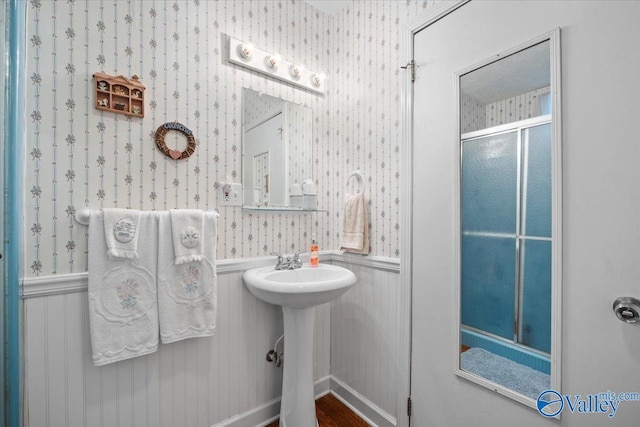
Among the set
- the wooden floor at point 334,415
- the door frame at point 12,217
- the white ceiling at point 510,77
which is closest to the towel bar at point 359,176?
the white ceiling at point 510,77

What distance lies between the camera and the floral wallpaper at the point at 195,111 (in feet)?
3.60

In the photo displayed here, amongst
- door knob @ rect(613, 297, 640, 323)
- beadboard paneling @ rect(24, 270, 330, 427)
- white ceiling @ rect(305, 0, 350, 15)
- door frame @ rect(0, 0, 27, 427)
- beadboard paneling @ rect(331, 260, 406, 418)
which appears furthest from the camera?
white ceiling @ rect(305, 0, 350, 15)

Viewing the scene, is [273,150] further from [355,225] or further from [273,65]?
[355,225]

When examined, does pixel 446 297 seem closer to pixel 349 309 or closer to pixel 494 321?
pixel 494 321

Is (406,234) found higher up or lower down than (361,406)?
higher up

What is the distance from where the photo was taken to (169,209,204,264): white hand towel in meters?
1.28

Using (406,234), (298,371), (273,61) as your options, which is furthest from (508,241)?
(273,61)

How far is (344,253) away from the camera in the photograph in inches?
72.6

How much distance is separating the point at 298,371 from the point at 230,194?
3.31 ft

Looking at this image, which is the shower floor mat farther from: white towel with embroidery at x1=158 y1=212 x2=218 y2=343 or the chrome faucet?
white towel with embroidery at x1=158 y1=212 x2=218 y2=343

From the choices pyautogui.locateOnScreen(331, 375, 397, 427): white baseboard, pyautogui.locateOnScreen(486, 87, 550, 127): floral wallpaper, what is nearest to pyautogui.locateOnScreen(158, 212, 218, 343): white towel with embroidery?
pyautogui.locateOnScreen(331, 375, 397, 427): white baseboard

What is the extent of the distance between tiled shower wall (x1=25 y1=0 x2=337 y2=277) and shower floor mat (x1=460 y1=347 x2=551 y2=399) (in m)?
1.11

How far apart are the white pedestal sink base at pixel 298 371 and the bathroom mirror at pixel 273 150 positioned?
65 cm

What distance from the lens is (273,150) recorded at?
1682 mm
